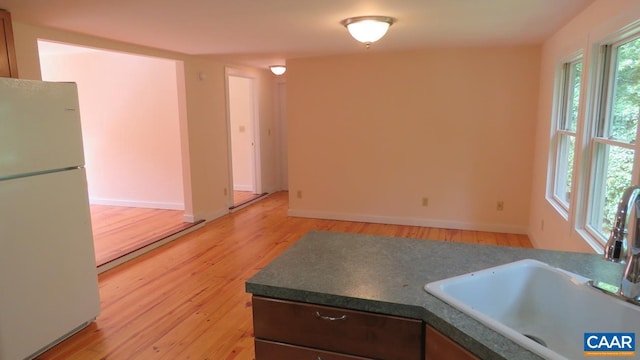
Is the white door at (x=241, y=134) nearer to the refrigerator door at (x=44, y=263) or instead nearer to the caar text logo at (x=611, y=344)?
the refrigerator door at (x=44, y=263)

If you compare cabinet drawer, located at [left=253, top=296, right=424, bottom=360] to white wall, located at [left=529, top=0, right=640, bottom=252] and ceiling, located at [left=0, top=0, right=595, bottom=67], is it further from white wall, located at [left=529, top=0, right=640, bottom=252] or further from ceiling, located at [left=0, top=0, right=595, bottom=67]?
ceiling, located at [left=0, top=0, right=595, bottom=67]

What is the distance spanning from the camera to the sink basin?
1.22 m

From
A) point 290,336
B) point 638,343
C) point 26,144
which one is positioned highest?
point 26,144

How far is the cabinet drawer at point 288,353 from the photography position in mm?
1362

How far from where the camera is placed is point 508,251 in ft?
5.50

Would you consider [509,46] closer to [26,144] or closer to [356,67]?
[356,67]

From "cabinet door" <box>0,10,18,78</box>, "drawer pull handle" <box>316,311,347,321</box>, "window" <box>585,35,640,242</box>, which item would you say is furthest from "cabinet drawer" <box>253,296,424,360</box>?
"cabinet door" <box>0,10,18,78</box>

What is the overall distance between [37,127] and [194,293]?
169cm

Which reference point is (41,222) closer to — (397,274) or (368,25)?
(397,274)

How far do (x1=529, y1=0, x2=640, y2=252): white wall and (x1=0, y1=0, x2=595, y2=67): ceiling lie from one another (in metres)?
0.13

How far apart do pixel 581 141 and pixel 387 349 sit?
7.65 feet

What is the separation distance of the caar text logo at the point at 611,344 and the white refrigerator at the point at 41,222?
2746mm

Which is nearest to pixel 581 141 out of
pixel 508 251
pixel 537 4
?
pixel 537 4

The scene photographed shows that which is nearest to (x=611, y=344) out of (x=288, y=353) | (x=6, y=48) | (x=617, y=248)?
(x=617, y=248)
